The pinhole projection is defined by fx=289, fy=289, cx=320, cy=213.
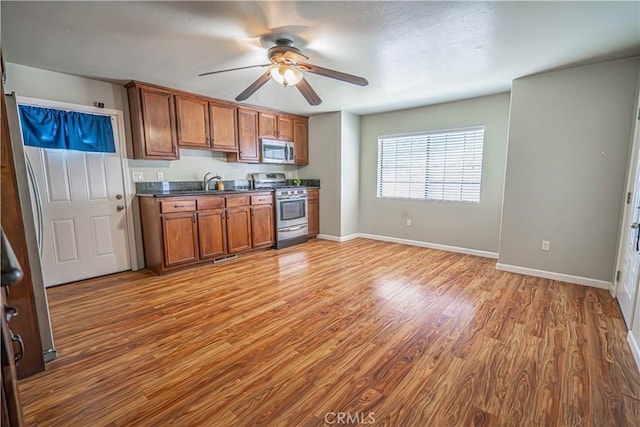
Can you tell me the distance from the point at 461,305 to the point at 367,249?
213 centimetres

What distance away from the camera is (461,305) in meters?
2.69

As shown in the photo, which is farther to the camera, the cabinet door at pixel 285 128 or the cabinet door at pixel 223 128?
the cabinet door at pixel 285 128

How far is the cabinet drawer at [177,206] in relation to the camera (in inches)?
135

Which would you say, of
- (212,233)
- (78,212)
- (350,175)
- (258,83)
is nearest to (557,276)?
(350,175)

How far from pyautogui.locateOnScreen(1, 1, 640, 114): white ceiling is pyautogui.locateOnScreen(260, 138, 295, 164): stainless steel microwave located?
1.48 m

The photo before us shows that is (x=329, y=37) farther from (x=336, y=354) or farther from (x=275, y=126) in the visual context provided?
(x=275, y=126)

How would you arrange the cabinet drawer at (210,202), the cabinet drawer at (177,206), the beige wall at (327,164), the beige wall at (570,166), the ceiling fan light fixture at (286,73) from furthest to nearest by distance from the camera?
the beige wall at (327,164) < the cabinet drawer at (210,202) < the cabinet drawer at (177,206) < the beige wall at (570,166) < the ceiling fan light fixture at (286,73)

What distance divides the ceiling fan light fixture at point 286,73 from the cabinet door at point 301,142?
2.73 meters

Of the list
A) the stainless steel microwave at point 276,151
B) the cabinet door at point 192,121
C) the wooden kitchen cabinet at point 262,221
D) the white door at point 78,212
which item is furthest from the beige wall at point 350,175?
the white door at point 78,212

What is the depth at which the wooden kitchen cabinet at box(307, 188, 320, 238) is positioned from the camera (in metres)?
5.35

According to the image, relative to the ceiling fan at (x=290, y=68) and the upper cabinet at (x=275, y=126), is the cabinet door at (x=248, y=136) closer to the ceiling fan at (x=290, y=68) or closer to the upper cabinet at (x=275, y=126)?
the upper cabinet at (x=275, y=126)

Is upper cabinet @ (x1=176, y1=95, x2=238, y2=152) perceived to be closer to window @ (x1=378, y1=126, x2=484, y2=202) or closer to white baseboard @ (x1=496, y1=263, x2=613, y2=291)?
window @ (x1=378, y1=126, x2=484, y2=202)

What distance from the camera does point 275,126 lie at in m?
4.99

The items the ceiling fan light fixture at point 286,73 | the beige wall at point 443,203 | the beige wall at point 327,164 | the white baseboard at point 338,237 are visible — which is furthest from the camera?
the white baseboard at point 338,237
